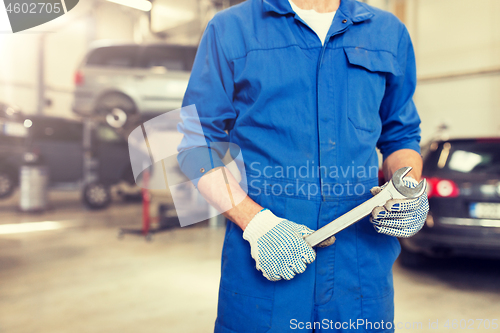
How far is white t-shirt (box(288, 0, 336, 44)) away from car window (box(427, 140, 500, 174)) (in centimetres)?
226

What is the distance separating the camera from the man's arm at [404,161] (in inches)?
30.6

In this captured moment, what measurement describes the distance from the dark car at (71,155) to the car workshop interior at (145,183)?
2 centimetres

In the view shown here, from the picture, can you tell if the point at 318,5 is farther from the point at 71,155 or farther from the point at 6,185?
the point at 6,185

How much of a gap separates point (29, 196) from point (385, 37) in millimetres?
5905

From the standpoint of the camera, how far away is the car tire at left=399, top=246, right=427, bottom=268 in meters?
3.12

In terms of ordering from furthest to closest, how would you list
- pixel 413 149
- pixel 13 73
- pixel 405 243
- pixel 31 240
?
1. pixel 13 73
2. pixel 31 240
3. pixel 405 243
4. pixel 413 149

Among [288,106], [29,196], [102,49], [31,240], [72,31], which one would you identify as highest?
[288,106]

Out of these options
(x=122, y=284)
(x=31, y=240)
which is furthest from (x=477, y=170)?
(x=31, y=240)

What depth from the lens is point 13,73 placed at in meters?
8.44

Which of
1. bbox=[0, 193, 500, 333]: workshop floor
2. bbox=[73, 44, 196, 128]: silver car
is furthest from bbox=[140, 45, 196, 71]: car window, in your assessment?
bbox=[0, 193, 500, 333]: workshop floor

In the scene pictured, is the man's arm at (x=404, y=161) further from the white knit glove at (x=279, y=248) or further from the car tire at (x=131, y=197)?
the car tire at (x=131, y=197)

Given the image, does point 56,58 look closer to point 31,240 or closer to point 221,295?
point 31,240

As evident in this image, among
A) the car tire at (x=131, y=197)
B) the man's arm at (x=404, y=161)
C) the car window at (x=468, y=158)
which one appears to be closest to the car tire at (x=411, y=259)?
the car window at (x=468, y=158)

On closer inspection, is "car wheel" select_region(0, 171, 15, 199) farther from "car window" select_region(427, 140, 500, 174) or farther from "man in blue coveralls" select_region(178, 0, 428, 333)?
"man in blue coveralls" select_region(178, 0, 428, 333)
